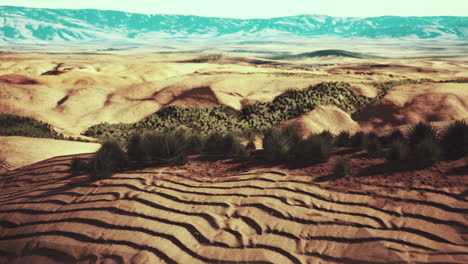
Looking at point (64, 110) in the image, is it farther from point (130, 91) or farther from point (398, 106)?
point (398, 106)

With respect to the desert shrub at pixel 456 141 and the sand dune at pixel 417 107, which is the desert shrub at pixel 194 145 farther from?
the sand dune at pixel 417 107

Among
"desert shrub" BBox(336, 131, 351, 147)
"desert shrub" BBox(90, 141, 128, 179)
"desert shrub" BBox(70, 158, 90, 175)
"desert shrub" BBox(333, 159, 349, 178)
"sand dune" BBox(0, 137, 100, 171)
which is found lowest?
"sand dune" BBox(0, 137, 100, 171)

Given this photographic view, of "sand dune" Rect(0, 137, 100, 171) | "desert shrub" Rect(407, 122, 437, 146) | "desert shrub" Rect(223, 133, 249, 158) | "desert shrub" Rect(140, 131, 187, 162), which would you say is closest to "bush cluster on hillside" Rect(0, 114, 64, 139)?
"sand dune" Rect(0, 137, 100, 171)

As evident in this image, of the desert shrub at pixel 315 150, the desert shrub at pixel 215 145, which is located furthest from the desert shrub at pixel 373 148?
the desert shrub at pixel 215 145

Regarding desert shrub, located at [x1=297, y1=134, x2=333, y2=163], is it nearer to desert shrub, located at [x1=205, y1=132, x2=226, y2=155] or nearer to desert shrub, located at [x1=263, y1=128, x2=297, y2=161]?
desert shrub, located at [x1=263, y1=128, x2=297, y2=161]

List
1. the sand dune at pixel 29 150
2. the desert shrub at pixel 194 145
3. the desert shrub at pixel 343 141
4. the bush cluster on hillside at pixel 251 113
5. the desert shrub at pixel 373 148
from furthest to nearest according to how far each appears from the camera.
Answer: the bush cluster on hillside at pixel 251 113 → the sand dune at pixel 29 150 → the desert shrub at pixel 194 145 → the desert shrub at pixel 343 141 → the desert shrub at pixel 373 148

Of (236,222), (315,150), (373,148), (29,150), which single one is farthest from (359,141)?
(29,150)

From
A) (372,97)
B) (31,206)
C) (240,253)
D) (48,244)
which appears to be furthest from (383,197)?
(372,97)

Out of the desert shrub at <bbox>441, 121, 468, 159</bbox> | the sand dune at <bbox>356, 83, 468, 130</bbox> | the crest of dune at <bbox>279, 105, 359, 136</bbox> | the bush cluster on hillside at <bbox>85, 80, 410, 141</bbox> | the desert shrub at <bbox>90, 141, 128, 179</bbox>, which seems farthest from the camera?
the bush cluster on hillside at <bbox>85, 80, 410, 141</bbox>
